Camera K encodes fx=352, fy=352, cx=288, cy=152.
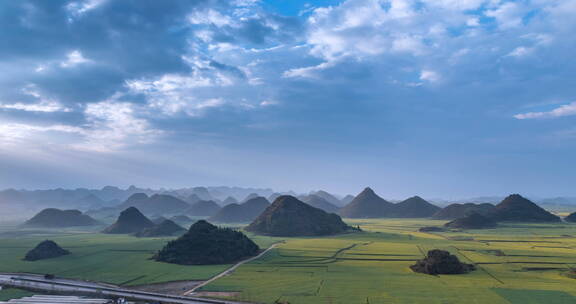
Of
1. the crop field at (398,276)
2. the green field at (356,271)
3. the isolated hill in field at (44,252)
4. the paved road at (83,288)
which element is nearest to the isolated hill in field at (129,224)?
the green field at (356,271)

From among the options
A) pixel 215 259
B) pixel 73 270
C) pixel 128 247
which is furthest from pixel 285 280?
pixel 128 247

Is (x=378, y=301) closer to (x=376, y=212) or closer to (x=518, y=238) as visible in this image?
(x=518, y=238)

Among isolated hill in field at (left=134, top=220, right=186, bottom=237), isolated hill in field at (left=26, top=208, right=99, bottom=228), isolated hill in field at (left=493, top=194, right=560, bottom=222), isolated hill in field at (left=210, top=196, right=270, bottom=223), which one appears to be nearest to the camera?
isolated hill in field at (left=134, top=220, right=186, bottom=237)

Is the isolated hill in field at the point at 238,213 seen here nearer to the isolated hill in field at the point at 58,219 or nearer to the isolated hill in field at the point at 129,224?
the isolated hill in field at the point at 129,224

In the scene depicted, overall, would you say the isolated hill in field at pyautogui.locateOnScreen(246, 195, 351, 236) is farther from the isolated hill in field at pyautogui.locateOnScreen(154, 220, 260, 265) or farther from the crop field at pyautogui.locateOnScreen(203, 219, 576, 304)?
the isolated hill in field at pyautogui.locateOnScreen(154, 220, 260, 265)

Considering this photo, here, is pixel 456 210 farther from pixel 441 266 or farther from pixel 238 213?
pixel 441 266

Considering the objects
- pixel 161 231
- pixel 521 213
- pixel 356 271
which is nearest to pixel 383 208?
pixel 521 213

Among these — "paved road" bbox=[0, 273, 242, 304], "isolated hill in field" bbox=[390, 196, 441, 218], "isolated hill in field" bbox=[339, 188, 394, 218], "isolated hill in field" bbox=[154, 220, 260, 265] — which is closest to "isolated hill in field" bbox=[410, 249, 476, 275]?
"paved road" bbox=[0, 273, 242, 304]
